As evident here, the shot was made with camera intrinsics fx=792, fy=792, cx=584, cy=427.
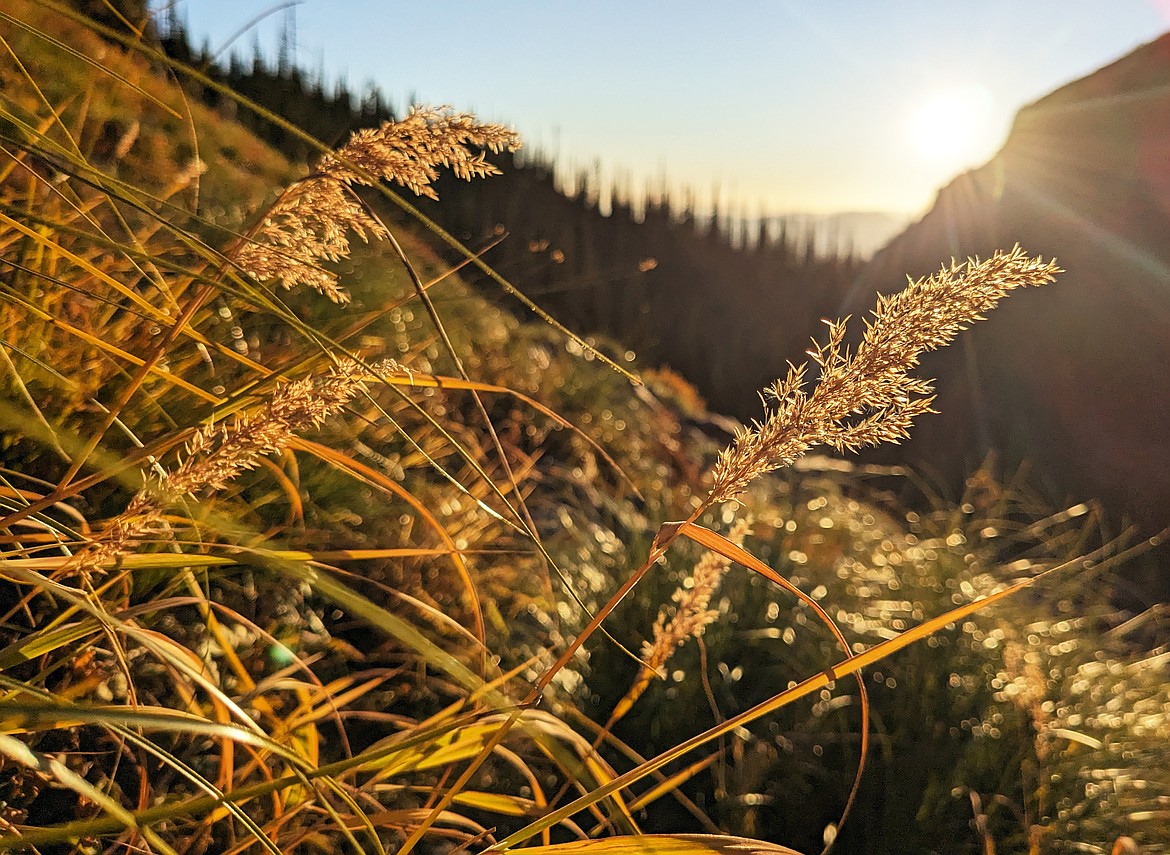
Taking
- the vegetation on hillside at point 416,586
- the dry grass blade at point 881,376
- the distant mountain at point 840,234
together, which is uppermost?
the distant mountain at point 840,234

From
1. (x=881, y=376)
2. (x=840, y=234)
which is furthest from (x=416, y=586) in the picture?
(x=840, y=234)

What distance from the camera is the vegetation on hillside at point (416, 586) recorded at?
2.01ft

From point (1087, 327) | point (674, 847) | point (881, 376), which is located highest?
point (881, 376)

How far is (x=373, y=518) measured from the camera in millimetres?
1782

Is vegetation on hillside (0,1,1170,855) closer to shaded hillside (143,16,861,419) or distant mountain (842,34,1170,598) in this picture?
shaded hillside (143,16,861,419)

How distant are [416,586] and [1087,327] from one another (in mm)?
9928

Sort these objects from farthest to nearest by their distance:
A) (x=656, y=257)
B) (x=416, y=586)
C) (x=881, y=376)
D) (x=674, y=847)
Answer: (x=656, y=257) < (x=416, y=586) < (x=674, y=847) < (x=881, y=376)

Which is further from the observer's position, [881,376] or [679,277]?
[679,277]

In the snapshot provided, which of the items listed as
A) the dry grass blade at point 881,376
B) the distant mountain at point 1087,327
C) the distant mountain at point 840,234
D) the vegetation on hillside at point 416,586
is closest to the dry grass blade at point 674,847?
the vegetation on hillside at point 416,586

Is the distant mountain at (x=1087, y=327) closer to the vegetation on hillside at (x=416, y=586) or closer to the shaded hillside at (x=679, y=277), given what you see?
the shaded hillside at (x=679, y=277)

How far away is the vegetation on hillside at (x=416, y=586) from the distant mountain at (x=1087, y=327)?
668cm

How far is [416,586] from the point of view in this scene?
1.72 metres

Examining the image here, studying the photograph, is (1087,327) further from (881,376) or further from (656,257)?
(881,376)

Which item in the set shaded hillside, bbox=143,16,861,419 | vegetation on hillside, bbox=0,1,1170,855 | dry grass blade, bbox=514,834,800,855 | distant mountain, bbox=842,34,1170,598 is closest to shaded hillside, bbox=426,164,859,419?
shaded hillside, bbox=143,16,861,419
